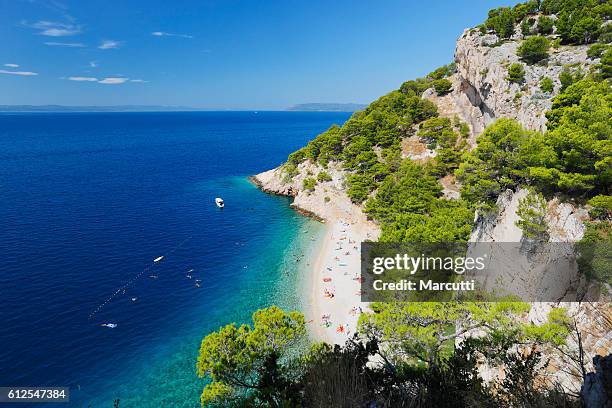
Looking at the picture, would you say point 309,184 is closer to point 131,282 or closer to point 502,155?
point 131,282

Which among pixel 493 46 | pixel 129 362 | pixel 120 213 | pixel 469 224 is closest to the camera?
pixel 129 362

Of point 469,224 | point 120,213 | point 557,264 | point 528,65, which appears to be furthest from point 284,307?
point 528,65

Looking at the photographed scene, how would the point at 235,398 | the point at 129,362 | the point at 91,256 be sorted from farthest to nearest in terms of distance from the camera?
the point at 91,256
the point at 129,362
the point at 235,398

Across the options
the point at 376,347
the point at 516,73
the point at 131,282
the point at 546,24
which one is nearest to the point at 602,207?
the point at 376,347

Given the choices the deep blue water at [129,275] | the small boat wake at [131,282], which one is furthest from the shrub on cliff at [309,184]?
the small boat wake at [131,282]

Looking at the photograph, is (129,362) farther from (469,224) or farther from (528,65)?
(528,65)

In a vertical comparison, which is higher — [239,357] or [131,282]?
[239,357]
